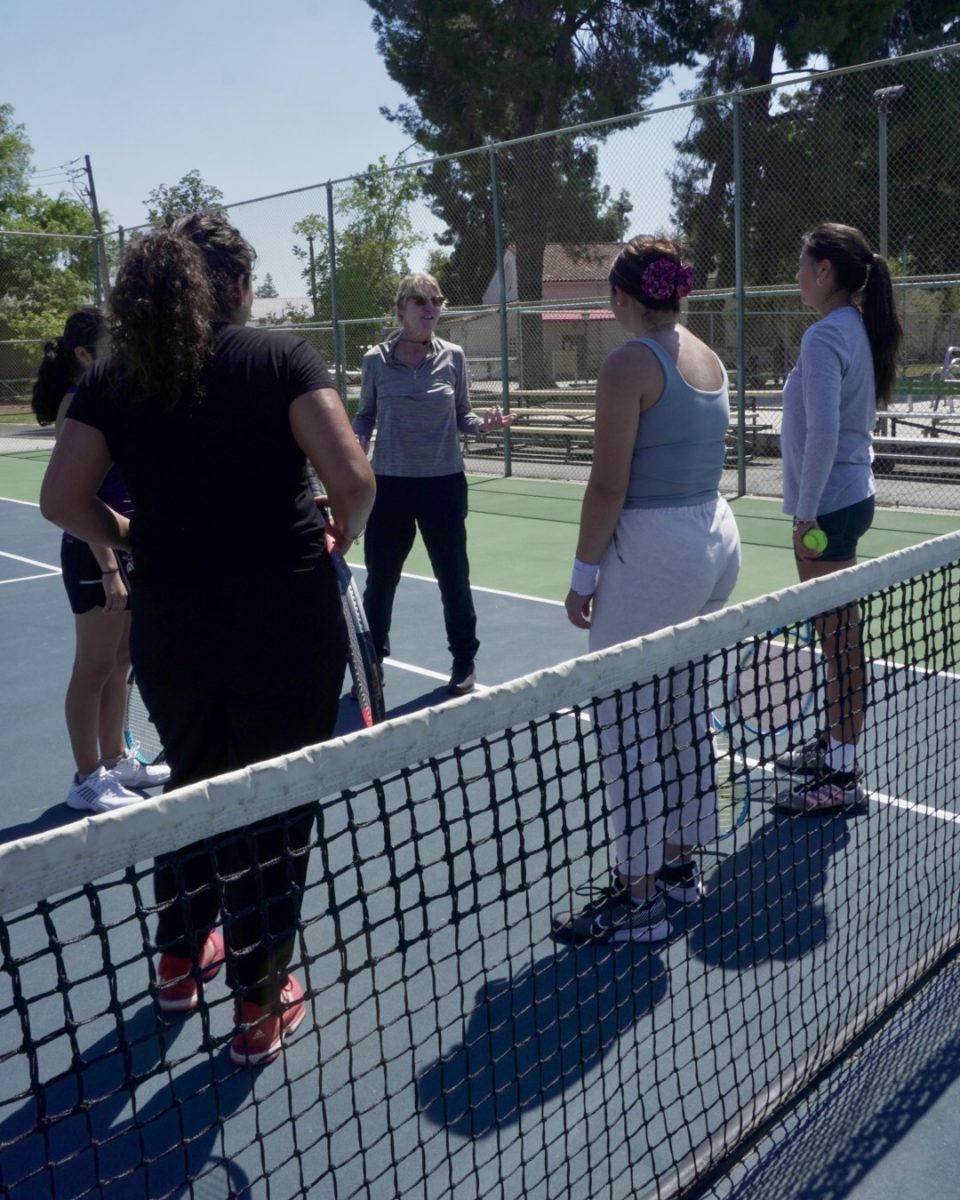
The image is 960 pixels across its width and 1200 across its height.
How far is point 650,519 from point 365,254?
16452 millimetres

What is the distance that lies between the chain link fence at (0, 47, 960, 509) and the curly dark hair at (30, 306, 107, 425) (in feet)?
23.0

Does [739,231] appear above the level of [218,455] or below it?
above

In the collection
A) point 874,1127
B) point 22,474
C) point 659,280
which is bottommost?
point 874,1127

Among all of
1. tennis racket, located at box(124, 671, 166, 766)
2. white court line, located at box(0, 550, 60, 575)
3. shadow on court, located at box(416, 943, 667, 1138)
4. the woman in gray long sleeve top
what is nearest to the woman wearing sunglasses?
tennis racket, located at box(124, 671, 166, 766)

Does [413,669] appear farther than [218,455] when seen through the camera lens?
Yes

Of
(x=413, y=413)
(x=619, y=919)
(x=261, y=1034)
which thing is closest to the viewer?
(x=261, y=1034)

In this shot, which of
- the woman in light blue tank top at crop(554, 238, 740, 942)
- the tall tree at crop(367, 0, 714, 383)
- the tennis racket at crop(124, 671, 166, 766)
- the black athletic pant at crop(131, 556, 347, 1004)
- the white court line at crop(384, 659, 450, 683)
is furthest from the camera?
the tall tree at crop(367, 0, 714, 383)

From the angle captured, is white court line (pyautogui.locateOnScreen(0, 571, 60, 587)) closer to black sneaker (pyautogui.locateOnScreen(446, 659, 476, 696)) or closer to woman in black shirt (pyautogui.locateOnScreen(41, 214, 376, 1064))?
black sneaker (pyautogui.locateOnScreen(446, 659, 476, 696))

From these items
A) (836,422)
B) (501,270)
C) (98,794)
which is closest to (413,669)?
(98,794)

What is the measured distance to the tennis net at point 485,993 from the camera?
1870 mm

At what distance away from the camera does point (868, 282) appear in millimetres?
3885

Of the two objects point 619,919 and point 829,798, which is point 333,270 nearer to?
point 829,798

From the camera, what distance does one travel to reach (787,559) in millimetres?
8352

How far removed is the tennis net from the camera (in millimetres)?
1870
